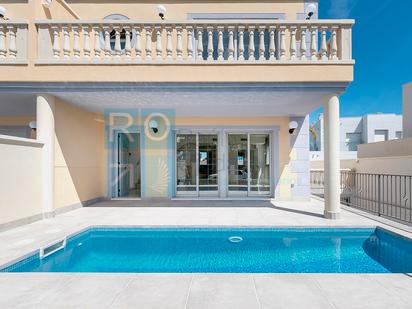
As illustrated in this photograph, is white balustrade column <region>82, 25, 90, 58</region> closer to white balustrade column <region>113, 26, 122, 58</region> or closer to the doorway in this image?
white balustrade column <region>113, 26, 122, 58</region>

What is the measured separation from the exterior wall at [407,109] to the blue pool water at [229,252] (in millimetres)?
13083

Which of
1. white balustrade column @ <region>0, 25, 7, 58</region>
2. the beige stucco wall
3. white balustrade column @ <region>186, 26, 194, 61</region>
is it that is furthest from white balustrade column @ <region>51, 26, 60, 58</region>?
white balustrade column @ <region>186, 26, 194, 61</region>

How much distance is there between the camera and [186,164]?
1005 cm

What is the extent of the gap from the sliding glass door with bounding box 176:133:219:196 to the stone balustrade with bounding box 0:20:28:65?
5428mm

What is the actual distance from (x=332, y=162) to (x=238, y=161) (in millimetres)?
4167

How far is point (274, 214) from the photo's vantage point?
6.96 metres

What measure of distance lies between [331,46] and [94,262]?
7220mm

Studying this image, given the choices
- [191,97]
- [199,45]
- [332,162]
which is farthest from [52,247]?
[332,162]

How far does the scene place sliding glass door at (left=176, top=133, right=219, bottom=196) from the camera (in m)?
9.97

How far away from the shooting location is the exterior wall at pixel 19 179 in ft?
17.8

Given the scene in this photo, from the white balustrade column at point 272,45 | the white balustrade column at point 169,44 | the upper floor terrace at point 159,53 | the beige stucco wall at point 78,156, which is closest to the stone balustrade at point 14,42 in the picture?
the upper floor terrace at point 159,53
